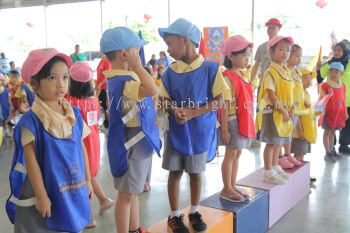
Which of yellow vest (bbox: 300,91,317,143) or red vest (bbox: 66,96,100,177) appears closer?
red vest (bbox: 66,96,100,177)

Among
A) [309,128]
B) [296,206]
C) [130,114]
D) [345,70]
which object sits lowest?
[296,206]

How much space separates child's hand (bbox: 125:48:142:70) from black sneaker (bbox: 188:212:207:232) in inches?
37.4

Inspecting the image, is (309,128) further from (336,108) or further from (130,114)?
(130,114)

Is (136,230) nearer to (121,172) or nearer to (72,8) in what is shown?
(121,172)

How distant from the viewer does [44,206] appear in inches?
54.3

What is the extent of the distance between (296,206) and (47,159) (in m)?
2.32

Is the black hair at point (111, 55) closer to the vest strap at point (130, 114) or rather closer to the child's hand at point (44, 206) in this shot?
the vest strap at point (130, 114)

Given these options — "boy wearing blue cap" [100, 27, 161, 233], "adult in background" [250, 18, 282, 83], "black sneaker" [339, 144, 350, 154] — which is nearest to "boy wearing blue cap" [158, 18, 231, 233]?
"boy wearing blue cap" [100, 27, 161, 233]

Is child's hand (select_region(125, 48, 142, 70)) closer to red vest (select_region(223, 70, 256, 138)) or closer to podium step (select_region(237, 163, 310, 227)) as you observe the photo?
red vest (select_region(223, 70, 256, 138))

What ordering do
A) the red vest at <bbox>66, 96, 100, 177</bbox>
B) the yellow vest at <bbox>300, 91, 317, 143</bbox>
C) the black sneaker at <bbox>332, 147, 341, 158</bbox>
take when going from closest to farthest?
the red vest at <bbox>66, 96, 100, 177</bbox>
the yellow vest at <bbox>300, 91, 317, 143</bbox>
the black sneaker at <bbox>332, 147, 341, 158</bbox>

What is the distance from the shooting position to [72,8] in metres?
11.6

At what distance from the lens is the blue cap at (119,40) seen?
5.96 ft

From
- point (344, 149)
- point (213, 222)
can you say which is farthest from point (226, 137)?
point (344, 149)

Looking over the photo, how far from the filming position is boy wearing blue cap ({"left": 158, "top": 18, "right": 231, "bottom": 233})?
204 cm
